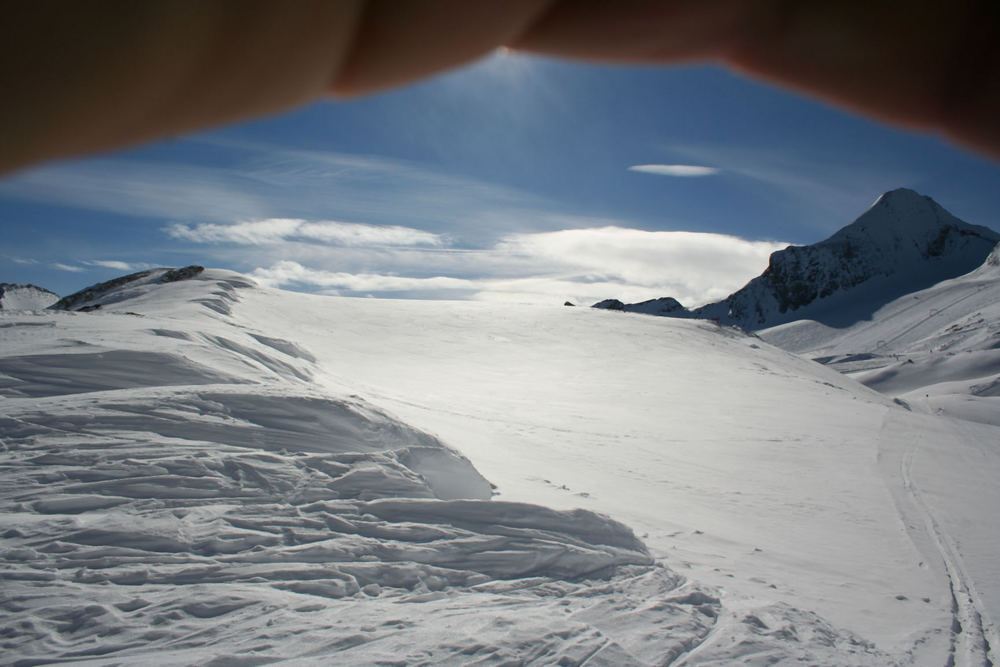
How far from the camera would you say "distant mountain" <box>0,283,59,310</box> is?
11662 centimetres

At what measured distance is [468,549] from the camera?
5215 millimetres

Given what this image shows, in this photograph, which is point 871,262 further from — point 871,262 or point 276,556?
point 276,556

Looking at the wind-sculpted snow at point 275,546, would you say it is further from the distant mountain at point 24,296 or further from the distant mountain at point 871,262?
the distant mountain at point 871,262

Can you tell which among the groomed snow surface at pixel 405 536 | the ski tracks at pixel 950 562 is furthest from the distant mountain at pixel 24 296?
the ski tracks at pixel 950 562

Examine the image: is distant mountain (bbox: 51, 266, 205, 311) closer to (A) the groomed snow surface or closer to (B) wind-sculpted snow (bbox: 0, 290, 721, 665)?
(A) the groomed snow surface

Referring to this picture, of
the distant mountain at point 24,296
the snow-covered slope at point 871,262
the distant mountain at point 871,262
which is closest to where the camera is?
the distant mountain at point 24,296

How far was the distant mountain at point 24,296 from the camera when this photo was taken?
116619mm

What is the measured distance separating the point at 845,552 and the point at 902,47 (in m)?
8.09

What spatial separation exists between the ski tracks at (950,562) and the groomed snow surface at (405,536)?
0.04 metres

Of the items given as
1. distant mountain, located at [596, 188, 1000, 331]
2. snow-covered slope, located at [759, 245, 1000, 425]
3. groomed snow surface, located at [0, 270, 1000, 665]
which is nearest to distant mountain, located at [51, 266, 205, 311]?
groomed snow surface, located at [0, 270, 1000, 665]

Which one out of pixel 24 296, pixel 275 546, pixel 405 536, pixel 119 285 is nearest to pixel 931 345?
pixel 119 285

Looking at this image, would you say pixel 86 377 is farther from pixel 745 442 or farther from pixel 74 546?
pixel 745 442

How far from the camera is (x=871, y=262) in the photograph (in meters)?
182

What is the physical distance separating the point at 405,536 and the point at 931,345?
123 metres
